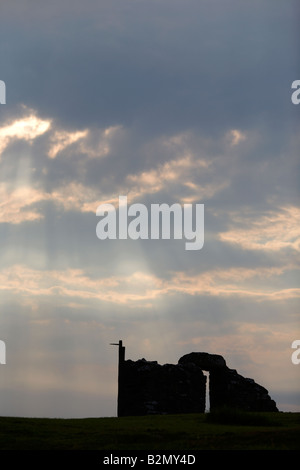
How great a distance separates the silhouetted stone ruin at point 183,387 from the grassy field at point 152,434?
31.4 ft

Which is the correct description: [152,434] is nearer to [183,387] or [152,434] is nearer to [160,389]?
[160,389]

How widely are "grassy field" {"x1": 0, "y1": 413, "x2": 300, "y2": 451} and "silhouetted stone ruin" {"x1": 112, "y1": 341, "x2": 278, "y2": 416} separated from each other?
9.56 metres

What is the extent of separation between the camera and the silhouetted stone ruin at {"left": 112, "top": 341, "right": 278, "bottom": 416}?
32094mm

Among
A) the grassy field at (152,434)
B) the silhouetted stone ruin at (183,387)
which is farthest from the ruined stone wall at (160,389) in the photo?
the grassy field at (152,434)

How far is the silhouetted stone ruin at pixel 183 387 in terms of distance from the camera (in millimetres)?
32094

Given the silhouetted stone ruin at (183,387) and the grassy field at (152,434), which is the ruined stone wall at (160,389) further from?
the grassy field at (152,434)

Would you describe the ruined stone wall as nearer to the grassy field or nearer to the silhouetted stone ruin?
the silhouetted stone ruin

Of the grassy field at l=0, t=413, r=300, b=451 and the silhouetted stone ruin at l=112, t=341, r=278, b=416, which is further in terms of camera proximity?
the silhouetted stone ruin at l=112, t=341, r=278, b=416

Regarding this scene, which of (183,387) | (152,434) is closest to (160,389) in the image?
(183,387)

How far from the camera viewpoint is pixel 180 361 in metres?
35.0

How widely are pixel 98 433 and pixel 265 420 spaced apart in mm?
6681

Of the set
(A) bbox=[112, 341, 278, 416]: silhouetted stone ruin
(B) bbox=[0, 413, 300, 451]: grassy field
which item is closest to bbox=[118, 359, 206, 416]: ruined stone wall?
(A) bbox=[112, 341, 278, 416]: silhouetted stone ruin
